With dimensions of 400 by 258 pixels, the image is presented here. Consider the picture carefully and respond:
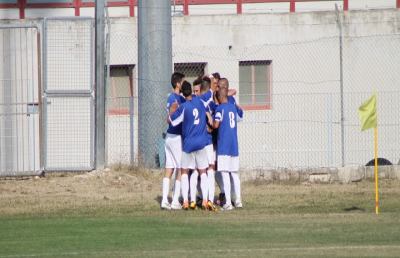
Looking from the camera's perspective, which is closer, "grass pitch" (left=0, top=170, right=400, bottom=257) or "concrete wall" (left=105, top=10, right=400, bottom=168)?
"grass pitch" (left=0, top=170, right=400, bottom=257)

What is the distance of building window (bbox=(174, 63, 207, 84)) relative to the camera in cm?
3089

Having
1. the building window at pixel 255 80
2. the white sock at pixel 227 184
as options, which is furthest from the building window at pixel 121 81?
the white sock at pixel 227 184

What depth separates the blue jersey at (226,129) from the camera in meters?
19.8

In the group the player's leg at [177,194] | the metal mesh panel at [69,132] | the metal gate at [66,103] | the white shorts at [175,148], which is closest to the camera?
the player's leg at [177,194]

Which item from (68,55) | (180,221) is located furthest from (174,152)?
(68,55)

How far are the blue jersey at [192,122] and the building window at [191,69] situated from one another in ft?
36.9

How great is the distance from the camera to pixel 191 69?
3103 centimetres

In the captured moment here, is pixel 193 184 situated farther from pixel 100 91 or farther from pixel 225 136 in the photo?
pixel 100 91

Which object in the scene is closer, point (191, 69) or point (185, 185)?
point (185, 185)

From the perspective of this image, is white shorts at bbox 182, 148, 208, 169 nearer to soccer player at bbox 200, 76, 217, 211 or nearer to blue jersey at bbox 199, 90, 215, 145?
soccer player at bbox 200, 76, 217, 211

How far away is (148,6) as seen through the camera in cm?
2522

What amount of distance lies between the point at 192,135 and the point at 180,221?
73.4 inches

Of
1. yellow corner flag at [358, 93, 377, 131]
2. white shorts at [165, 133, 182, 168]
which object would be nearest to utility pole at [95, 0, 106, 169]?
white shorts at [165, 133, 182, 168]

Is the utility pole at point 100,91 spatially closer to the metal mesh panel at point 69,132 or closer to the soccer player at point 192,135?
the metal mesh panel at point 69,132
